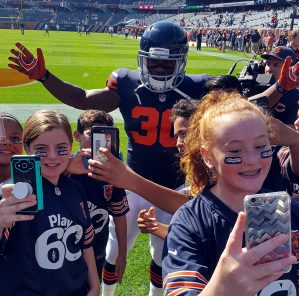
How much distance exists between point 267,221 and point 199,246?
0.38 meters

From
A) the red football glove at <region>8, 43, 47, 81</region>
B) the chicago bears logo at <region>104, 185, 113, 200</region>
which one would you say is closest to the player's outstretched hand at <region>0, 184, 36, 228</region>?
the chicago bears logo at <region>104, 185, 113, 200</region>

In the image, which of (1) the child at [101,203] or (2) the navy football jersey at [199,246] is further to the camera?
(1) the child at [101,203]

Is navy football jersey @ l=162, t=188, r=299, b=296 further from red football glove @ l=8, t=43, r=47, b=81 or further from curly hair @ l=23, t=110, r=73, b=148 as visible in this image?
red football glove @ l=8, t=43, r=47, b=81

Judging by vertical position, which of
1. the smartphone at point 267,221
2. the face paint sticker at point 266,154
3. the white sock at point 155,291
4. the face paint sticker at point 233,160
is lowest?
the white sock at point 155,291

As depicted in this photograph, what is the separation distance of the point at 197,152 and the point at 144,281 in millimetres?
2138

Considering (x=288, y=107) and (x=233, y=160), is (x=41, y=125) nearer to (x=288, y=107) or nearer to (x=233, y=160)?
(x=233, y=160)

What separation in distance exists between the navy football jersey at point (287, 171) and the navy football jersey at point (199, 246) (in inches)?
34.0

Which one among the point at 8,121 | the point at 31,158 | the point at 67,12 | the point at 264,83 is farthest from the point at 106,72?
the point at 67,12

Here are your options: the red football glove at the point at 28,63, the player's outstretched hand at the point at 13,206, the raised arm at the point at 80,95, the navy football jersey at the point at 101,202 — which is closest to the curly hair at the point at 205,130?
the player's outstretched hand at the point at 13,206

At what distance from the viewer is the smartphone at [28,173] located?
60.6 inches

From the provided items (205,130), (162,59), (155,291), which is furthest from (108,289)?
(205,130)

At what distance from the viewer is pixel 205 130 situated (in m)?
1.60

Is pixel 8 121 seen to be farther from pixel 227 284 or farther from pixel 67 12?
pixel 67 12

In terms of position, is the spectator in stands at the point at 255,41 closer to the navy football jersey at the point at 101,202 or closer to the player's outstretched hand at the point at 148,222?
the navy football jersey at the point at 101,202
